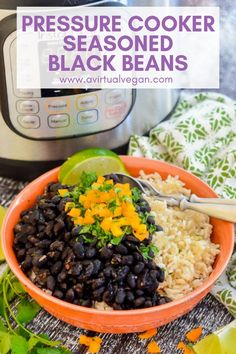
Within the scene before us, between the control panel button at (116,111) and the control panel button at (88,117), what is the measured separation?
2 centimetres

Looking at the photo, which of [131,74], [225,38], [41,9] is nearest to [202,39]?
[225,38]

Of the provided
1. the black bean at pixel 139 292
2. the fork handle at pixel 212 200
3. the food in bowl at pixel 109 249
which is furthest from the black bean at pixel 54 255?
the fork handle at pixel 212 200

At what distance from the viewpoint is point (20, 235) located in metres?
0.76

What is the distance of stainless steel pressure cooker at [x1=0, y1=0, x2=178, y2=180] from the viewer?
0.83m

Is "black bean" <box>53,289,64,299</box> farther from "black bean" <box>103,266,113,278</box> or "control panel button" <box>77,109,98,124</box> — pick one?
"control panel button" <box>77,109,98,124</box>

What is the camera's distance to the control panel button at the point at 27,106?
2.80 feet

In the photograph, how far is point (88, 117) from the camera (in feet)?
2.88

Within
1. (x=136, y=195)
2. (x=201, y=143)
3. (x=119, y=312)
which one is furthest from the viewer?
(x=201, y=143)

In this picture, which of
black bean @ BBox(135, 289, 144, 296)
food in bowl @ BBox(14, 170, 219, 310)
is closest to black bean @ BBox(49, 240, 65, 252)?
food in bowl @ BBox(14, 170, 219, 310)

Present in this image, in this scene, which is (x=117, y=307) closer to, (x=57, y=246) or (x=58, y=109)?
(x=57, y=246)

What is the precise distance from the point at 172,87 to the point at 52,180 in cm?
25

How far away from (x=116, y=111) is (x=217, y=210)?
0.22 m

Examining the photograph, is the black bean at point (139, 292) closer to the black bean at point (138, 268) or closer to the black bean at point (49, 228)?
the black bean at point (138, 268)

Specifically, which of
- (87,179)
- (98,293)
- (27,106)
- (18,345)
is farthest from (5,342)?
(27,106)
